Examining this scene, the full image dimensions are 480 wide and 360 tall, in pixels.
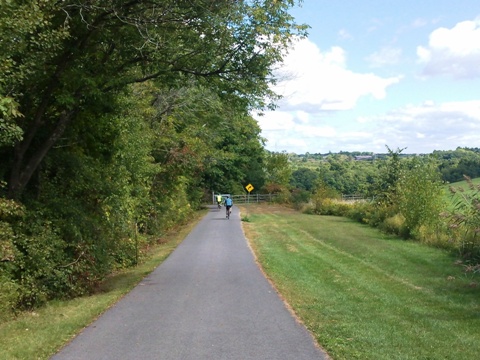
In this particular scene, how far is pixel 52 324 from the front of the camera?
8391 millimetres

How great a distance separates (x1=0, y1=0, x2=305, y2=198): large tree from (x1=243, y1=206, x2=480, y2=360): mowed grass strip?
209 inches

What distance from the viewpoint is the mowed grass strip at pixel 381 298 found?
6852 mm

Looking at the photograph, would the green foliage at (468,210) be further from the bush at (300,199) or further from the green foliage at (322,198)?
the bush at (300,199)

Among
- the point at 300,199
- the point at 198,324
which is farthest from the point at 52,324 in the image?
the point at 300,199

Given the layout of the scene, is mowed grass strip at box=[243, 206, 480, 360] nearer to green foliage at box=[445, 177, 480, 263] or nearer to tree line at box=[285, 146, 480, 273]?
tree line at box=[285, 146, 480, 273]

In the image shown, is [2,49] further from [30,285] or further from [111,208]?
[111,208]

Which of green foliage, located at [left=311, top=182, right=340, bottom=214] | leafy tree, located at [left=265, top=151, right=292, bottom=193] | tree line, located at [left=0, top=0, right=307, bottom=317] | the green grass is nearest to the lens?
the green grass

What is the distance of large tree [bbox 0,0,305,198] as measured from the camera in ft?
34.6

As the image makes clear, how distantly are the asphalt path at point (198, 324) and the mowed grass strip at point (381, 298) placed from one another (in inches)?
18.5

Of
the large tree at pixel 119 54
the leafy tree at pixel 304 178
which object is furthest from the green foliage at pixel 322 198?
the leafy tree at pixel 304 178

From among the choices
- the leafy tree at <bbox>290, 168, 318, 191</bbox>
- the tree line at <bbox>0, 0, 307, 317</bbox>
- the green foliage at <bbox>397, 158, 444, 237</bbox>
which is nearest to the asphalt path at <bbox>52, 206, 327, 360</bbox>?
the tree line at <bbox>0, 0, 307, 317</bbox>

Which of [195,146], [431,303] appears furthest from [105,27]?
[195,146]

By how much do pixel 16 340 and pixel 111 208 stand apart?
757 centimetres

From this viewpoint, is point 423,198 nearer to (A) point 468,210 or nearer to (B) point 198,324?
(A) point 468,210
